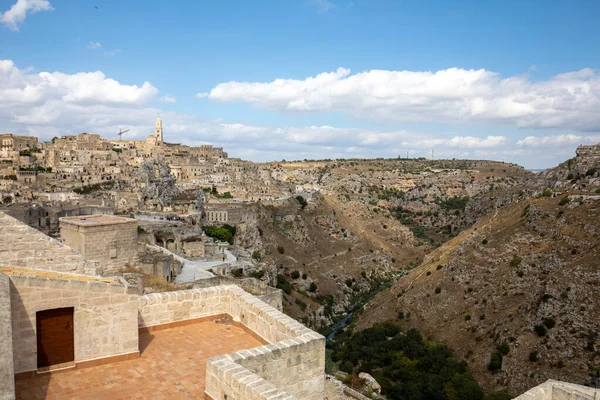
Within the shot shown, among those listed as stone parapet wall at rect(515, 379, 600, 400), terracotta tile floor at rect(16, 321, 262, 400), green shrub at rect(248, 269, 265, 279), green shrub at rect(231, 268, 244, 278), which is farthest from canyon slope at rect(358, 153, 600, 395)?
terracotta tile floor at rect(16, 321, 262, 400)

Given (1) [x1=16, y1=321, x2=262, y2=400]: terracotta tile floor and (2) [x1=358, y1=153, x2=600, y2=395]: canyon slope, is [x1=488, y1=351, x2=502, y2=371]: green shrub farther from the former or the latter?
(1) [x1=16, y1=321, x2=262, y2=400]: terracotta tile floor

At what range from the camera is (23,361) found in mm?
4488

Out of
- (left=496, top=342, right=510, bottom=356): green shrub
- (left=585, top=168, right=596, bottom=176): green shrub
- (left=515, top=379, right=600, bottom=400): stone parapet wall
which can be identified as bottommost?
(left=496, top=342, right=510, bottom=356): green shrub

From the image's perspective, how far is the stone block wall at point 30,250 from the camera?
5.43 m

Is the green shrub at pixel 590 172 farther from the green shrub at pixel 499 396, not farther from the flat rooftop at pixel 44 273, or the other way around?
the flat rooftop at pixel 44 273

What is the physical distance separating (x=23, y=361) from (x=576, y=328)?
26389 millimetres

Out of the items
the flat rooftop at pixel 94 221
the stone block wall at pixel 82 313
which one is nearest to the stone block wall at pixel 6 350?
the stone block wall at pixel 82 313

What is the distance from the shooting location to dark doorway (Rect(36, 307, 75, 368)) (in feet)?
15.1

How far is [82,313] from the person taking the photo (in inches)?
190

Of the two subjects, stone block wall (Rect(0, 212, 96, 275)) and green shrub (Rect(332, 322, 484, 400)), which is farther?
green shrub (Rect(332, 322, 484, 400))

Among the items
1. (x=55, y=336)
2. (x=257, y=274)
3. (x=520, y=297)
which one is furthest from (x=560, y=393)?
(x=520, y=297)

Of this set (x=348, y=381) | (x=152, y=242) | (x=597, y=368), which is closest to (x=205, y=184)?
(x=152, y=242)

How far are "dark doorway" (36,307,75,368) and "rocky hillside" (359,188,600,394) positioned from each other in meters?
23.1

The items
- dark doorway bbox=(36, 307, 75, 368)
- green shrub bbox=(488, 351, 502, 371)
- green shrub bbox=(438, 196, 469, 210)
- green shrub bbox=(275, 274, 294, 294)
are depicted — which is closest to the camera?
dark doorway bbox=(36, 307, 75, 368)
